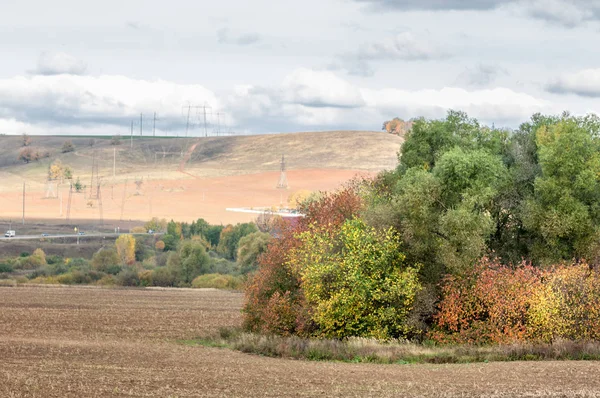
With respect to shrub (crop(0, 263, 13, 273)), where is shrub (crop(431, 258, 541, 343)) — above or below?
above

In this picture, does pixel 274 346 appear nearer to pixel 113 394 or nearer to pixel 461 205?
pixel 461 205

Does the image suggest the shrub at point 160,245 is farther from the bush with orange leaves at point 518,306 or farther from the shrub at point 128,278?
the bush with orange leaves at point 518,306

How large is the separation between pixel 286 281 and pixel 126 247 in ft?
361

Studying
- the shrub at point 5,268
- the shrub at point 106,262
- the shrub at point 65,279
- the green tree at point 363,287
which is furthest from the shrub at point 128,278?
the green tree at point 363,287

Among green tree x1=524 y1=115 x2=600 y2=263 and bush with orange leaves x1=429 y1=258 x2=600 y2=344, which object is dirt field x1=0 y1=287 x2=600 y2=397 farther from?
green tree x1=524 y1=115 x2=600 y2=263

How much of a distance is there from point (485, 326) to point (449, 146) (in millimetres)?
14384

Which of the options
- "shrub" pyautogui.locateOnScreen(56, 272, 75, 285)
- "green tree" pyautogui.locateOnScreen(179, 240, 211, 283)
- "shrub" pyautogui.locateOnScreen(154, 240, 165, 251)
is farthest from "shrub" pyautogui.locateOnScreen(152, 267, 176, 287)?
"shrub" pyautogui.locateOnScreen(154, 240, 165, 251)

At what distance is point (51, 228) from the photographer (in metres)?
185

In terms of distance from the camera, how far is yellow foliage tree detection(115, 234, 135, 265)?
15662 cm

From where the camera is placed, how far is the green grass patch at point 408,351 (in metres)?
42.1

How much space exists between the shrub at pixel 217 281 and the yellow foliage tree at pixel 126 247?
3389cm

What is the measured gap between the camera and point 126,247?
161m

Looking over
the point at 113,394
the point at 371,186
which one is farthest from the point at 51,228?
the point at 113,394

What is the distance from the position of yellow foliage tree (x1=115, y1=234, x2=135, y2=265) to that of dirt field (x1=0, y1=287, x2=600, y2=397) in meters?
97.7
